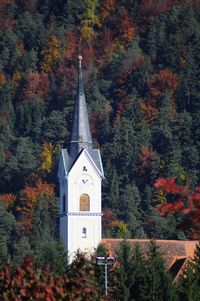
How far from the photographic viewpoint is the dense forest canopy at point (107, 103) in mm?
Answer: 103625

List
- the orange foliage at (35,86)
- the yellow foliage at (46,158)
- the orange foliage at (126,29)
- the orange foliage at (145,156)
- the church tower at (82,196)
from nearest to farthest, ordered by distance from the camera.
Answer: the church tower at (82,196)
the yellow foliage at (46,158)
the orange foliage at (145,156)
the orange foliage at (35,86)
the orange foliage at (126,29)

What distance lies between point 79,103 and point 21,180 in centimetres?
2776

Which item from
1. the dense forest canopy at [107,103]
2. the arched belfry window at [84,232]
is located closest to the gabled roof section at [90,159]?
the arched belfry window at [84,232]

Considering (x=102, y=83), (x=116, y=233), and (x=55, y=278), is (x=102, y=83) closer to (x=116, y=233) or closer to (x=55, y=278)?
(x=116, y=233)

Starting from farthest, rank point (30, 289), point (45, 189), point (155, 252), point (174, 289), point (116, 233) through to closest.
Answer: point (45, 189) < point (116, 233) < point (155, 252) < point (174, 289) < point (30, 289)

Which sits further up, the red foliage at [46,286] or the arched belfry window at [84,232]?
the arched belfry window at [84,232]

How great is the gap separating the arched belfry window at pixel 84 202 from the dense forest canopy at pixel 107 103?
783 cm

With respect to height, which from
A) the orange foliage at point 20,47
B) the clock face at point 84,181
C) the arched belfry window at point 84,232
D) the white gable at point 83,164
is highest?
the orange foliage at point 20,47

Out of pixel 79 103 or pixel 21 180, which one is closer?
pixel 79 103

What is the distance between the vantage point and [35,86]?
127 m

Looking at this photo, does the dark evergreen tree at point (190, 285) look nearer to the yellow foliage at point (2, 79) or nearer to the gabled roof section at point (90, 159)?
the gabled roof section at point (90, 159)

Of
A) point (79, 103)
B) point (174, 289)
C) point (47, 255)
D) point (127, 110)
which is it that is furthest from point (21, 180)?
point (174, 289)

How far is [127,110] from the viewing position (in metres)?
120

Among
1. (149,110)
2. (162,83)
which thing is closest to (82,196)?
(149,110)
